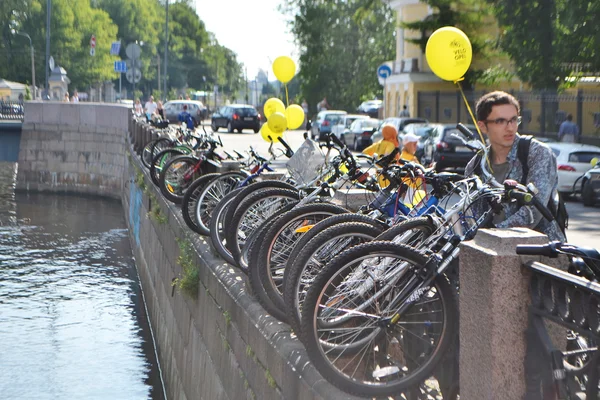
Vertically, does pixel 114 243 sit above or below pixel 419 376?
below

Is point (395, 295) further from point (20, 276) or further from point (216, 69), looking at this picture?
point (216, 69)

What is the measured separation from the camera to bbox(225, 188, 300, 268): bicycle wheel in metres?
8.45

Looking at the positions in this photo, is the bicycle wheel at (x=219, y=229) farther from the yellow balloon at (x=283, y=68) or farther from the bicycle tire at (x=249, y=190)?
the yellow balloon at (x=283, y=68)

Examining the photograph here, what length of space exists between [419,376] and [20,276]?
2013 centimetres

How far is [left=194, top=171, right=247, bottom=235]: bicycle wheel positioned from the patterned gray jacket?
6021mm

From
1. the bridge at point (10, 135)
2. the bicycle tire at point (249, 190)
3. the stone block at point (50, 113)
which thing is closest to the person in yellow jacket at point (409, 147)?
the bicycle tire at point (249, 190)

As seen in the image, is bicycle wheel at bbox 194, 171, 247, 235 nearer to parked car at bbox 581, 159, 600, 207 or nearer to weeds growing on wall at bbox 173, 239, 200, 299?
weeds growing on wall at bbox 173, 239, 200, 299

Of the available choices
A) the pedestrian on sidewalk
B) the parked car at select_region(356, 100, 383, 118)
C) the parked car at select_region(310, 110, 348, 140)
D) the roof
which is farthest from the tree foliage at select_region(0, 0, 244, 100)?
the pedestrian on sidewalk

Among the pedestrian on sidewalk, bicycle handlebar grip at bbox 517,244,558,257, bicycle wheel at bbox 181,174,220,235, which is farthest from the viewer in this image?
the pedestrian on sidewalk

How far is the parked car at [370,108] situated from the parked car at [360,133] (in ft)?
73.9

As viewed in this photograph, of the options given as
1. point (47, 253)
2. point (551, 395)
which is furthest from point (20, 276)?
point (551, 395)

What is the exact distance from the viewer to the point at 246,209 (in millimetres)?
8492

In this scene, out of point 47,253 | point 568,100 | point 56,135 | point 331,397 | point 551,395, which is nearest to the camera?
point 551,395

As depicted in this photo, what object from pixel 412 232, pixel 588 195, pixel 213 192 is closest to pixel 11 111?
pixel 588 195
